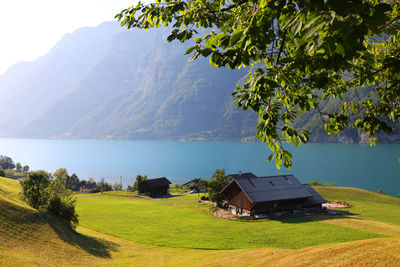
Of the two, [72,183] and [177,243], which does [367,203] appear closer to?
[177,243]

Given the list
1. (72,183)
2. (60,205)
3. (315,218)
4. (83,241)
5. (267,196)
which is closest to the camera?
(83,241)

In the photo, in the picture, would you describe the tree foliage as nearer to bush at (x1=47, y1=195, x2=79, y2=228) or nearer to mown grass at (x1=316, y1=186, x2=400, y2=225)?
bush at (x1=47, y1=195, x2=79, y2=228)

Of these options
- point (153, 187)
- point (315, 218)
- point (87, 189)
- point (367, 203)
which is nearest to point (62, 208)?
point (315, 218)

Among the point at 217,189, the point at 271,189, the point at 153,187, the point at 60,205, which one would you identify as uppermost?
the point at 271,189

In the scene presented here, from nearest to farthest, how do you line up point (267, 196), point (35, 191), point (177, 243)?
point (35, 191) → point (177, 243) → point (267, 196)

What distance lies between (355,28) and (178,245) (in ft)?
101

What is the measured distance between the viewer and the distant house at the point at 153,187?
9100 cm

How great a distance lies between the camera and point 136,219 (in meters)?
44.8

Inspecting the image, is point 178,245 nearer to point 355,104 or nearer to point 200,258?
point 200,258

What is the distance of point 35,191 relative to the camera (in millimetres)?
29703

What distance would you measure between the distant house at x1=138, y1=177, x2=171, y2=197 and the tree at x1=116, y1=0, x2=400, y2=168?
286 ft

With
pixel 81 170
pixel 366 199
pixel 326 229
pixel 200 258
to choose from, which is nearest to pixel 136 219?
pixel 200 258

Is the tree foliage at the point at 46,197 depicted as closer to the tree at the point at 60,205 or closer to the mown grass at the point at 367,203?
the tree at the point at 60,205

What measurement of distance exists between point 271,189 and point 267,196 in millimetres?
2372
